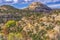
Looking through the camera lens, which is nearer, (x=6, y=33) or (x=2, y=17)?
(x=6, y=33)

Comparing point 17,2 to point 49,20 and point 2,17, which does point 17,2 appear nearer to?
point 2,17

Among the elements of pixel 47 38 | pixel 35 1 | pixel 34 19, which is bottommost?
pixel 47 38

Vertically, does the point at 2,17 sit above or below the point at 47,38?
above

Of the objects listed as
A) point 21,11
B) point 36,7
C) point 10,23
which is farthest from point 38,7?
point 10,23

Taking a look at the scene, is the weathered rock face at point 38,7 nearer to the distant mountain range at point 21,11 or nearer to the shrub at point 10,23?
the distant mountain range at point 21,11

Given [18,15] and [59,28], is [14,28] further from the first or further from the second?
[59,28]

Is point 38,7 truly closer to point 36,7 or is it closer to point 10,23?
point 36,7

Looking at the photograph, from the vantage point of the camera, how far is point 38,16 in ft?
20.0

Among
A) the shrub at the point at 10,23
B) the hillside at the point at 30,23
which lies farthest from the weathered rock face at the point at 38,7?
the shrub at the point at 10,23

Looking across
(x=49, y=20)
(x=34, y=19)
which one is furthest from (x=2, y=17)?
(x=49, y=20)

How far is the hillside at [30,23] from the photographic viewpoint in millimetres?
5711

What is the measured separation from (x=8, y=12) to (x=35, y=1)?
88 centimetres

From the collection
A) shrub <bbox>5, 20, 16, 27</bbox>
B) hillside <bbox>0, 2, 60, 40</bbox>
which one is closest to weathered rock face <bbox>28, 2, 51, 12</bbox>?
hillside <bbox>0, 2, 60, 40</bbox>

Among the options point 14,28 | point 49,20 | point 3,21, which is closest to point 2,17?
point 3,21
